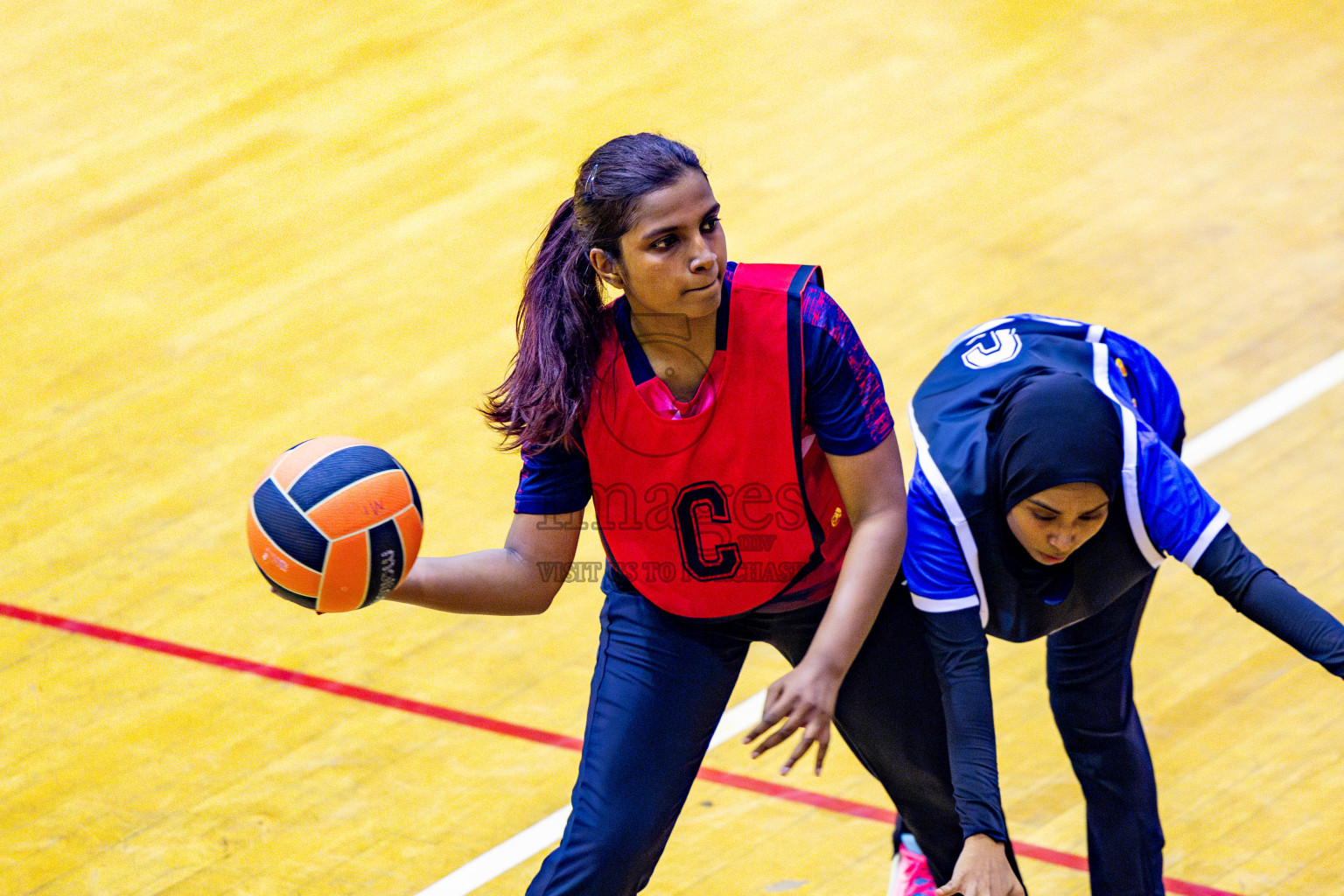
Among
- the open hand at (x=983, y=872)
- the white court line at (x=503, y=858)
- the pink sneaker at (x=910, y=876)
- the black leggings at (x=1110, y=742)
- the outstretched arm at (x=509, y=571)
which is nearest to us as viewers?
the open hand at (x=983, y=872)

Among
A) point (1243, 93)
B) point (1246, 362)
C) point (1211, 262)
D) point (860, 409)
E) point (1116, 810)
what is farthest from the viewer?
point (1243, 93)

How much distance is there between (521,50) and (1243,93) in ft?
10.9

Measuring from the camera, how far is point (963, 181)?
20.8 ft

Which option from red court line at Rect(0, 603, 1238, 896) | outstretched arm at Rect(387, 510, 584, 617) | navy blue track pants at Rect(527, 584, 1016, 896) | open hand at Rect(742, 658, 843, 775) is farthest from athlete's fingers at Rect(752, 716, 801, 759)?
red court line at Rect(0, 603, 1238, 896)

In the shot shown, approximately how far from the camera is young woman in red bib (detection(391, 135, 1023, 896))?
2684mm

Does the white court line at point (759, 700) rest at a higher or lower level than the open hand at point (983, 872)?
lower

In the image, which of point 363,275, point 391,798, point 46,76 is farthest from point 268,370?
point 46,76

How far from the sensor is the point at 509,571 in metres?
2.90

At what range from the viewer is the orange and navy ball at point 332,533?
267 centimetres

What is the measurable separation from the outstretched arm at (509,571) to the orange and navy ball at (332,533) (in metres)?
0.10

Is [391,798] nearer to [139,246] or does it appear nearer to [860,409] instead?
[860,409]

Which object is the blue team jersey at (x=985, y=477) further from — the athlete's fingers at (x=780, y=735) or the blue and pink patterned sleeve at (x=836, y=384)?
the athlete's fingers at (x=780, y=735)

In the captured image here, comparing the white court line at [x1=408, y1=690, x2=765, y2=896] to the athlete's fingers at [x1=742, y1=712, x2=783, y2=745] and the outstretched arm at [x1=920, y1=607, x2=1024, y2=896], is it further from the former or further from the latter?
the athlete's fingers at [x1=742, y1=712, x2=783, y2=745]

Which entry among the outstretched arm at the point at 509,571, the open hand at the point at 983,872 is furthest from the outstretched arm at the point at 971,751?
the outstretched arm at the point at 509,571
